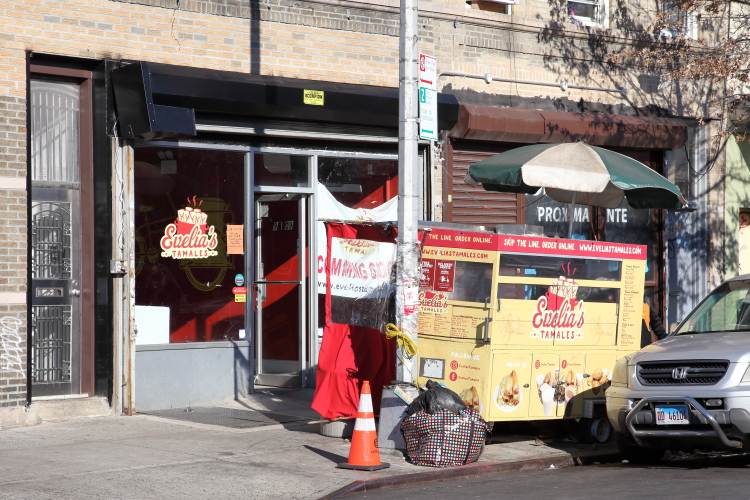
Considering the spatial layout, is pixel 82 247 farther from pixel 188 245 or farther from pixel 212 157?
pixel 212 157

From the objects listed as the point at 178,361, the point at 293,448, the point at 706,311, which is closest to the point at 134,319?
the point at 178,361

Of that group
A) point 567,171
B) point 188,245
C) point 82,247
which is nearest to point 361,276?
point 567,171

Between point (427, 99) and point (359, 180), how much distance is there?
354 cm

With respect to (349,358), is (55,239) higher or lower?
higher

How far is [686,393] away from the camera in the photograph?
7.57 metres

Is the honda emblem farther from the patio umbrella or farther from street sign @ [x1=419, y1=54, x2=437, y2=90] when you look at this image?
street sign @ [x1=419, y1=54, x2=437, y2=90]

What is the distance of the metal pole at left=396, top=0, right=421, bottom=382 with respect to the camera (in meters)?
8.41

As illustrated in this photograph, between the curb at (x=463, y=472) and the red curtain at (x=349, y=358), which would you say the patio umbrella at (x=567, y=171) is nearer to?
the red curtain at (x=349, y=358)

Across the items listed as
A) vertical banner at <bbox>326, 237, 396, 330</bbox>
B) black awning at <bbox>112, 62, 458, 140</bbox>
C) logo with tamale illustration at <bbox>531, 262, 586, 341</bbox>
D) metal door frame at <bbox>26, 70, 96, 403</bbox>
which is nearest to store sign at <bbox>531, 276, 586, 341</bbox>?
logo with tamale illustration at <bbox>531, 262, 586, 341</bbox>

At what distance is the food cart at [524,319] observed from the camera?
847 cm

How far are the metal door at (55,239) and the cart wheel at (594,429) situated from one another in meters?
5.39

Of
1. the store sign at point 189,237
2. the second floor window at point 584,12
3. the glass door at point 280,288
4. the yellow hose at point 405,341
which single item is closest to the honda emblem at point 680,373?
the yellow hose at point 405,341

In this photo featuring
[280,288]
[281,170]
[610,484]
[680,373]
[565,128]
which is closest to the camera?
[610,484]

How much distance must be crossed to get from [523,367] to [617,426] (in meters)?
1.00
